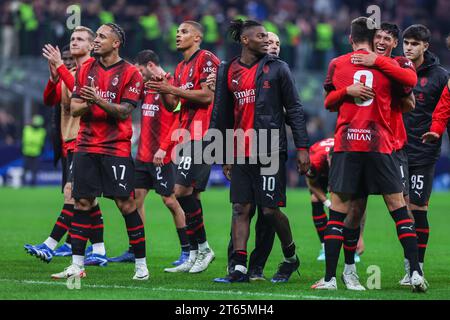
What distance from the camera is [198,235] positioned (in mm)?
11805

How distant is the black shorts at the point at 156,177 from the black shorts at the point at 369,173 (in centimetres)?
365

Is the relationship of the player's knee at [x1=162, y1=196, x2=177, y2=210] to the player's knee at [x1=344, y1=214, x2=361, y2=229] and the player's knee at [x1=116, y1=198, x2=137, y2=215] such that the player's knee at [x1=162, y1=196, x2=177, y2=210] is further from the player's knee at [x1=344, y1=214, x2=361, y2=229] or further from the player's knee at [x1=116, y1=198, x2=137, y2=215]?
the player's knee at [x1=344, y1=214, x2=361, y2=229]

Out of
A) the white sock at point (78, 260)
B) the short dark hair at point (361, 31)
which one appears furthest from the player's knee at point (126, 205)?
the short dark hair at point (361, 31)

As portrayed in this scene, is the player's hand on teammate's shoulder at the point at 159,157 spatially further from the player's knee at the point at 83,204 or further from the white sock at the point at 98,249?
the player's knee at the point at 83,204

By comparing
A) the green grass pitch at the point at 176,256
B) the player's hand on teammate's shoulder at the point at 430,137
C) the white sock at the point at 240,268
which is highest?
the player's hand on teammate's shoulder at the point at 430,137

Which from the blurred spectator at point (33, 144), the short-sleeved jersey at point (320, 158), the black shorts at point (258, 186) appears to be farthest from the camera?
the blurred spectator at point (33, 144)

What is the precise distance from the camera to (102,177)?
10.4m

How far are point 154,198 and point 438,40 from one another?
12.4m

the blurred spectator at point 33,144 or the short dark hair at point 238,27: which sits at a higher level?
the short dark hair at point 238,27

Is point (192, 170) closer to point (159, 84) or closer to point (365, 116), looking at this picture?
point (159, 84)

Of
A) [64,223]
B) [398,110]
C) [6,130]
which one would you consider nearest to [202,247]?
[64,223]

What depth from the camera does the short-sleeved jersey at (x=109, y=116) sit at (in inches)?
406

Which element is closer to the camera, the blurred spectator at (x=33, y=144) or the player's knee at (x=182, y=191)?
the player's knee at (x=182, y=191)

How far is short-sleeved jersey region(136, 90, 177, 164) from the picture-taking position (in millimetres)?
12961
